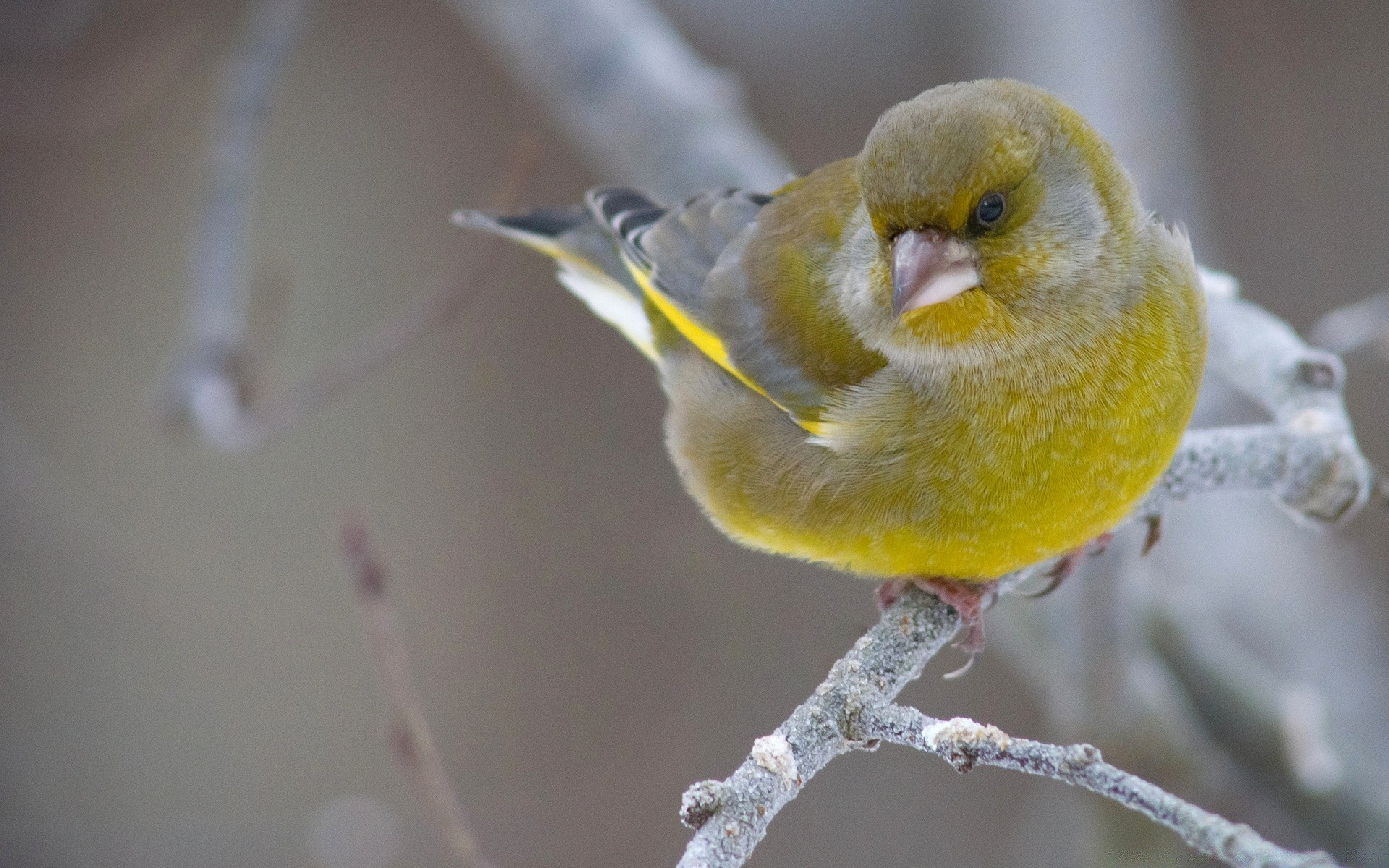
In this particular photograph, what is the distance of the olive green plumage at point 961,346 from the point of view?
245 cm

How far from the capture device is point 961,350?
2.64 meters

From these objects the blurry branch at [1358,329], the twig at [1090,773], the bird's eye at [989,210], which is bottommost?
the twig at [1090,773]

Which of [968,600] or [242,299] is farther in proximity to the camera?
[242,299]

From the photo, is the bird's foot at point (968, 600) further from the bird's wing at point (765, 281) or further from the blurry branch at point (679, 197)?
the bird's wing at point (765, 281)

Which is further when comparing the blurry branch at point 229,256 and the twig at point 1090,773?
the blurry branch at point 229,256

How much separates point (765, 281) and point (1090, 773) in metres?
1.79

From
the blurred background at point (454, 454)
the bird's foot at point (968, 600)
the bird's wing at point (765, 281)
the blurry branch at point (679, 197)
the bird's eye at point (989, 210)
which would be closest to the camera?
the blurry branch at point (679, 197)

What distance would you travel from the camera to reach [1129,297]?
8.80ft

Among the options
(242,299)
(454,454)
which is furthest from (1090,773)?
(454,454)

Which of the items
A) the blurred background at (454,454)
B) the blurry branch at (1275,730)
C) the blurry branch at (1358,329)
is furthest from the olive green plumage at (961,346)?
the blurred background at (454,454)

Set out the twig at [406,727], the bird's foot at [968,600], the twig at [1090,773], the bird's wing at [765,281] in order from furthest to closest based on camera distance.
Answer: the bird's wing at [765,281]
the bird's foot at [968,600]
the twig at [406,727]
the twig at [1090,773]

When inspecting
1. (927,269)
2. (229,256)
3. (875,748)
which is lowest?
(875,748)

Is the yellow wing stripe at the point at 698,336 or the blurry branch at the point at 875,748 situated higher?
the yellow wing stripe at the point at 698,336

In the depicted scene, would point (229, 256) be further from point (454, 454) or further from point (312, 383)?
point (454, 454)
